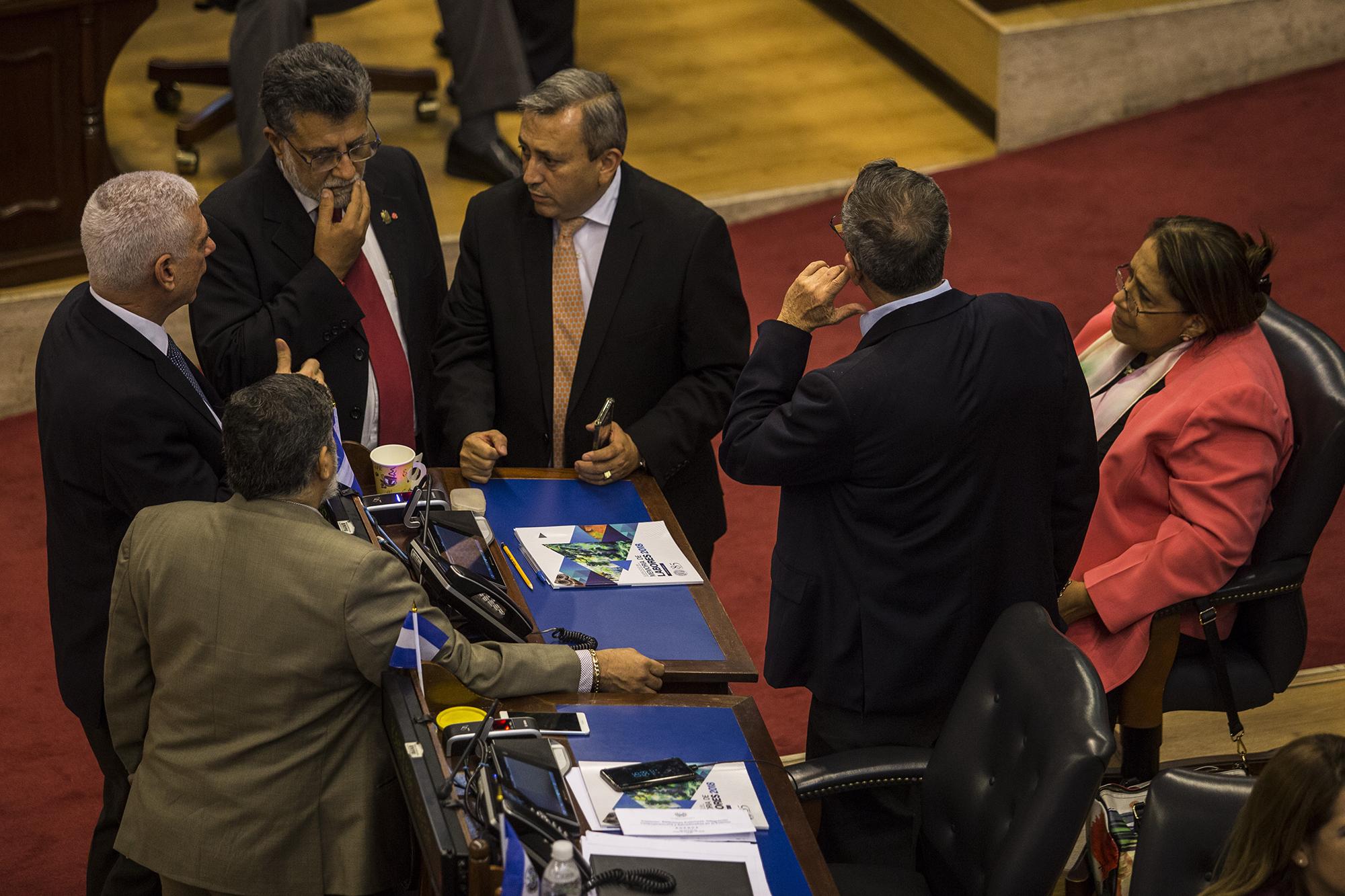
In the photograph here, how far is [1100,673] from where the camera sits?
10.6ft

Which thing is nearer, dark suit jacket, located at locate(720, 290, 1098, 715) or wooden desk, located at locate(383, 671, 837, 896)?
wooden desk, located at locate(383, 671, 837, 896)

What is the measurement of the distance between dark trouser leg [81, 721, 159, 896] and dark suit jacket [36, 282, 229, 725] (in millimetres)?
155

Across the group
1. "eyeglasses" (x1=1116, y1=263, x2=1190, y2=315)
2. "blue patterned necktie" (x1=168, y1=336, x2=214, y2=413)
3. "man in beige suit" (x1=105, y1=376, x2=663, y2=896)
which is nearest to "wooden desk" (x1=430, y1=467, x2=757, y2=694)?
"man in beige suit" (x1=105, y1=376, x2=663, y2=896)

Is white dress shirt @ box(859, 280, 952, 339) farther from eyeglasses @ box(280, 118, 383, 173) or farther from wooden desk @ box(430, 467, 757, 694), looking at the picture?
eyeglasses @ box(280, 118, 383, 173)

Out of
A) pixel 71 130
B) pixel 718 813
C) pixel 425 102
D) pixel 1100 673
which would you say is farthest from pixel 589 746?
pixel 425 102

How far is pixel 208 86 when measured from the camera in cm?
625

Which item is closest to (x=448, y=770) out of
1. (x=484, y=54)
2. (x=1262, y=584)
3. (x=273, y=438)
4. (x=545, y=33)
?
(x=273, y=438)

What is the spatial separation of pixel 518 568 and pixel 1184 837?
52.5 inches

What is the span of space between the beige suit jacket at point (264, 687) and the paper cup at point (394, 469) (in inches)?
24.2

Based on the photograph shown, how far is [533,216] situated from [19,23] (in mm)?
2450

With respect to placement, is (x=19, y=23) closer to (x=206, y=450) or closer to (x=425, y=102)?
(x=425, y=102)

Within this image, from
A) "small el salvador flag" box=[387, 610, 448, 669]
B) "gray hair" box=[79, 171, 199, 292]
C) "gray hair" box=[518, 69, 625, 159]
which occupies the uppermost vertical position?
"gray hair" box=[518, 69, 625, 159]

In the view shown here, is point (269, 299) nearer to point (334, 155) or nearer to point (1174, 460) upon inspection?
point (334, 155)

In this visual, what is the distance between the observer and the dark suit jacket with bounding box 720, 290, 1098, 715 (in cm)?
274
